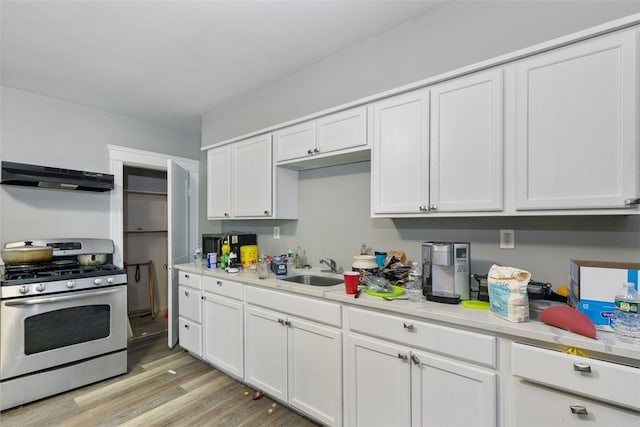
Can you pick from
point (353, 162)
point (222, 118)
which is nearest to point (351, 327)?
point (353, 162)

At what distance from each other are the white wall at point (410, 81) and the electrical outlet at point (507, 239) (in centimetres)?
2

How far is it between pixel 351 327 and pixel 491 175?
3.69ft

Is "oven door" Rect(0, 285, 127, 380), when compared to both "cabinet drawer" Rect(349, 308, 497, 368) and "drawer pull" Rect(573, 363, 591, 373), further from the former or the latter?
"drawer pull" Rect(573, 363, 591, 373)

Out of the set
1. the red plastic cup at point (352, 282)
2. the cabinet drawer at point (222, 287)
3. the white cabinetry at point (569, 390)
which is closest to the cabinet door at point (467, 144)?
the red plastic cup at point (352, 282)

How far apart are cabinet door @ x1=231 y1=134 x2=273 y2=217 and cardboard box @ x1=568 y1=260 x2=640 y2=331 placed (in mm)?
2147

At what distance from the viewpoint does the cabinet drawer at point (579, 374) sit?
1.02 meters

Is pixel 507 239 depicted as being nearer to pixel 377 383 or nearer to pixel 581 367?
pixel 581 367

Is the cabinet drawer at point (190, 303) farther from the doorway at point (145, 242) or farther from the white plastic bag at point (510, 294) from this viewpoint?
the white plastic bag at point (510, 294)

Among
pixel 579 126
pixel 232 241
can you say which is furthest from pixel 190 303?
pixel 579 126

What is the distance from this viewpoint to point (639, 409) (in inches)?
39.7

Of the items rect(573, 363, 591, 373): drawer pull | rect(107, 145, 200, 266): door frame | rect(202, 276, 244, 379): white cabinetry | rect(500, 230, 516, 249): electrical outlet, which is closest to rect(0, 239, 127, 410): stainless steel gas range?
rect(107, 145, 200, 266): door frame

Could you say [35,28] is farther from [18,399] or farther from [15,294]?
[18,399]

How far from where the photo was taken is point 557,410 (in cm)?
115

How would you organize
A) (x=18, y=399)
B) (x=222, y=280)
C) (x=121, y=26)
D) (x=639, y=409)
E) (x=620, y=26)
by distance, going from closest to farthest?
(x=639, y=409)
(x=620, y=26)
(x=121, y=26)
(x=18, y=399)
(x=222, y=280)
